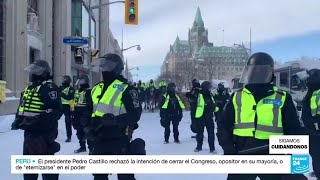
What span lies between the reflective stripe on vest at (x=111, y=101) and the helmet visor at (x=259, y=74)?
1365 mm

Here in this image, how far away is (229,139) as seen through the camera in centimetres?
412

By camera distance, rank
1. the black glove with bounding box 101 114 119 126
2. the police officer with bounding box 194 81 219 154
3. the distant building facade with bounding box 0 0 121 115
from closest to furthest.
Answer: the black glove with bounding box 101 114 119 126 → the police officer with bounding box 194 81 219 154 → the distant building facade with bounding box 0 0 121 115

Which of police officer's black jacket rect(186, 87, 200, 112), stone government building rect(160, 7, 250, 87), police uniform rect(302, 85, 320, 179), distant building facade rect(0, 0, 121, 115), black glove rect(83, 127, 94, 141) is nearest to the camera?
black glove rect(83, 127, 94, 141)

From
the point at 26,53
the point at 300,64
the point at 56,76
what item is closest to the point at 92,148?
the point at 26,53

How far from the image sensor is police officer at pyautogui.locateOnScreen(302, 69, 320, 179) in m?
6.91

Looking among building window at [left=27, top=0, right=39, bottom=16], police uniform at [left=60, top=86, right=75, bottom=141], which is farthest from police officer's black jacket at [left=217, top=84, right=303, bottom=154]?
building window at [left=27, top=0, right=39, bottom=16]

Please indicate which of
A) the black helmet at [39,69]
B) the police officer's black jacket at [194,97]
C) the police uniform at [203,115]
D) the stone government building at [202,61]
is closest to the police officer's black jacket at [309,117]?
the black helmet at [39,69]

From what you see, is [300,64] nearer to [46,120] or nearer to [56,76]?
[56,76]

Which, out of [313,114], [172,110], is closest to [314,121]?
[313,114]

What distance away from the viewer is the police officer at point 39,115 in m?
5.43

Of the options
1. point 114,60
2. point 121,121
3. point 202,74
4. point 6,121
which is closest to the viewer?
point 121,121

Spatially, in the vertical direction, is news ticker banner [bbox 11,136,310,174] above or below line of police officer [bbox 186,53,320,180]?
below

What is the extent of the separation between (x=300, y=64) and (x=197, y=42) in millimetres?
115787

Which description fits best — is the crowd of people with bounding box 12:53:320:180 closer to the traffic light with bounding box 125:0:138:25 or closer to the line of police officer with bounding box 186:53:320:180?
the line of police officer with bounding box 186:53:320:180
